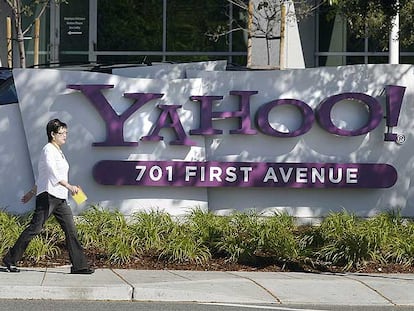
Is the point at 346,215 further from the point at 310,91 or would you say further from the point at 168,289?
the point at 168,289

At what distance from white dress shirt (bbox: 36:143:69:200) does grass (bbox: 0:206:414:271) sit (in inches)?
55.9

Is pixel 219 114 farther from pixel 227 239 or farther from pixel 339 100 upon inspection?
pixel 227 239

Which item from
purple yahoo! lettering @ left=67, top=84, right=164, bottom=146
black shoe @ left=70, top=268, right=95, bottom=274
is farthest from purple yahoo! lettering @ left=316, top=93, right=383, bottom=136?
black shoe @ left=70, top=268, right=95, bottom=274

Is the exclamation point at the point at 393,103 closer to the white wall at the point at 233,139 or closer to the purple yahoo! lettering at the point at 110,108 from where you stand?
the white wall at the point at 233,139

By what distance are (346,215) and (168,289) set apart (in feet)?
12.5

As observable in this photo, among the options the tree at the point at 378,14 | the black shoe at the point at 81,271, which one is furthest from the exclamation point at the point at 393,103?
the black shoe at the point at 81,271

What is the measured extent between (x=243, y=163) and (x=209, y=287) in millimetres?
3790

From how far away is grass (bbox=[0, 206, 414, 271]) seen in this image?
39.7ft

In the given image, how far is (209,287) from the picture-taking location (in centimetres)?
1069

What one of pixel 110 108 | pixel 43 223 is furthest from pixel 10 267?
pixel 110 108

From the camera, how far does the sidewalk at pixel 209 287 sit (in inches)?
406

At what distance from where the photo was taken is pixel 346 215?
1327cm

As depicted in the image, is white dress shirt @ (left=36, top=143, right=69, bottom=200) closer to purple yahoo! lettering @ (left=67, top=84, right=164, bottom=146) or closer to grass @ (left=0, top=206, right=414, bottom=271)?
grass @ (left=0, top=206, right=414, bottom=271)

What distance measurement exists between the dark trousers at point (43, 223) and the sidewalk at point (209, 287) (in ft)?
0.71
